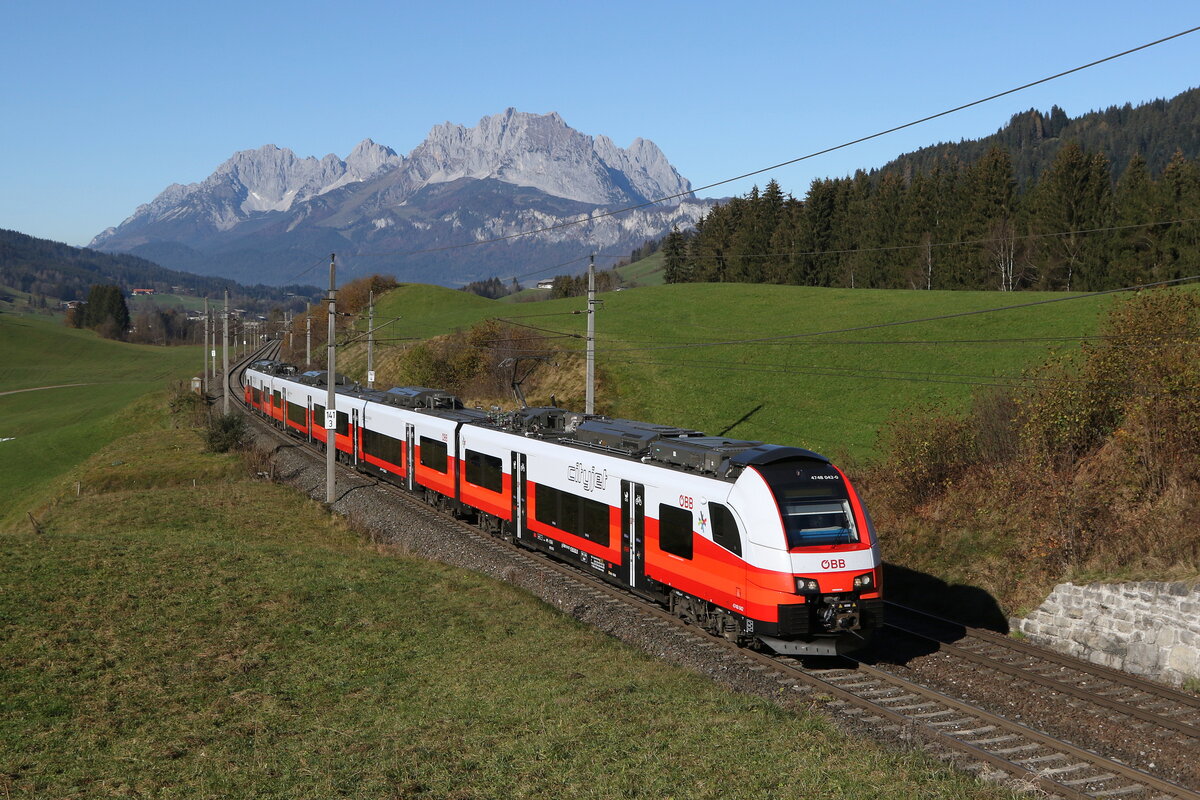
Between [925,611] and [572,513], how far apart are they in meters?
8.77

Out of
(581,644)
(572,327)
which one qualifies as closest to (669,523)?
(581,644)

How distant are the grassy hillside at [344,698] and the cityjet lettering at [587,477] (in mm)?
3107

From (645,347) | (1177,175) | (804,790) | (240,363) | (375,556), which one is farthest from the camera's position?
(240,363)

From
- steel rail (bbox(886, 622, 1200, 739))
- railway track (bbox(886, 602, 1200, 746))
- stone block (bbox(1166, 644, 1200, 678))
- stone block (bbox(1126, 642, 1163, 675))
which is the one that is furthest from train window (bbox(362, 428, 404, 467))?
stone block (bbox(1166, 644, 1200, 678))

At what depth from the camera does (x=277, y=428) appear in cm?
6100

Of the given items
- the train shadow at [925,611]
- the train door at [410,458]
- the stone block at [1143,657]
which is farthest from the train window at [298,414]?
the stone block at [1143,657]

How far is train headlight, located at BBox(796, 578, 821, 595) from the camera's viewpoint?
15.9 metres

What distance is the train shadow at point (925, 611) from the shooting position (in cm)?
1842

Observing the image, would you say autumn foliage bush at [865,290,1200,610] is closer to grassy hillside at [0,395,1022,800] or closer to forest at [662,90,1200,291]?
grassy hillside at [0,395,1022,800]

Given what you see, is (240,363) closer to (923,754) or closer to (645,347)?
(645,347)

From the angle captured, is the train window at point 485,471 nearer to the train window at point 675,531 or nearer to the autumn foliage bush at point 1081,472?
the train window at point 675,531

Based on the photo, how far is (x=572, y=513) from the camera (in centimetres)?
2292

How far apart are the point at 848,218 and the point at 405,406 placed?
73.6 metres

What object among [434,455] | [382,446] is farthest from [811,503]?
[382,446]
